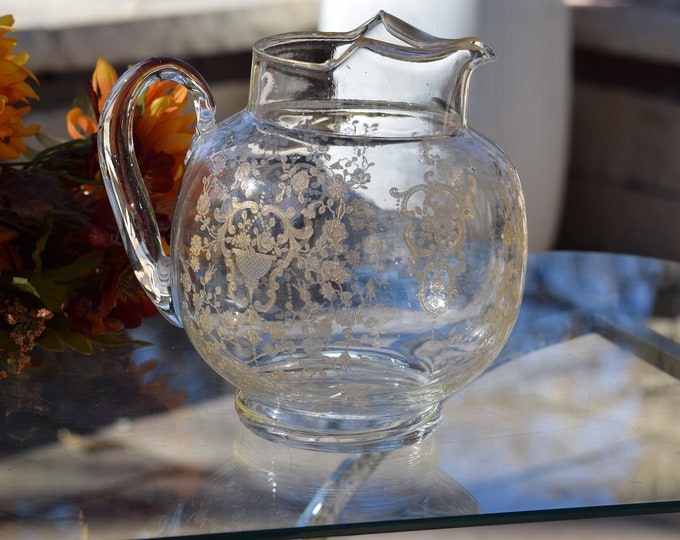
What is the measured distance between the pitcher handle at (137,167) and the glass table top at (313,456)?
0.07 metres

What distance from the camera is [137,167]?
0.56 meters

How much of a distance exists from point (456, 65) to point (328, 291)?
0.13m

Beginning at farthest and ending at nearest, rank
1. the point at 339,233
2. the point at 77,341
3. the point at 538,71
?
the point at 538,71 < the point at 77,341 < the point at 339,233

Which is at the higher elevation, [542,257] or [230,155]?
[230,155]

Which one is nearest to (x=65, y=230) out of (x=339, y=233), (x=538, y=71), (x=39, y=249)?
(x=39, y=249)

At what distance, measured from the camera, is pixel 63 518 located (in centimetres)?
48

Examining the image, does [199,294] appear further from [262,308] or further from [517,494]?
[517,494]

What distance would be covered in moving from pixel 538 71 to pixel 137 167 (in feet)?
4.57

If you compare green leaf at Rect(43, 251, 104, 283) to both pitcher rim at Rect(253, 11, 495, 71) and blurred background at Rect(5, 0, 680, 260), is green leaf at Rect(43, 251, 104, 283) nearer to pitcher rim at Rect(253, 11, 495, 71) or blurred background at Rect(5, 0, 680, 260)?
pitcher rim at Rect(253, 11, 495, 71)

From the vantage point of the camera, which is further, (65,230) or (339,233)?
(65,230)

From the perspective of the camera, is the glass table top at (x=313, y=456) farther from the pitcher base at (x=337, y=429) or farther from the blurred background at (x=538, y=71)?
the blurred background at (x=538, y=71)

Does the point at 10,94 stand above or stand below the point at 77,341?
above

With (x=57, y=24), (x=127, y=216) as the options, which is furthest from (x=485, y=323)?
(x=57, y=24)

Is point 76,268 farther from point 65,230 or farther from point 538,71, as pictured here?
point 538,71
